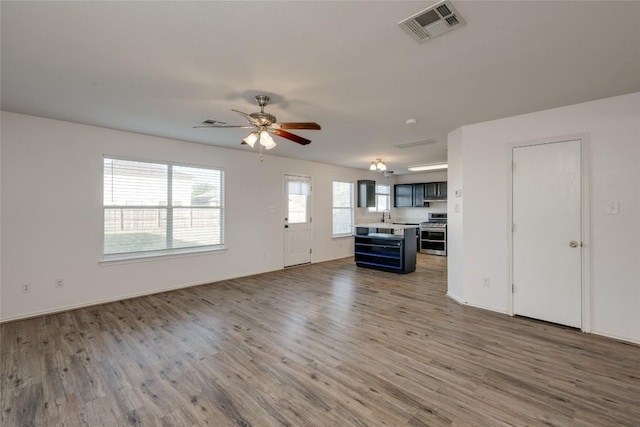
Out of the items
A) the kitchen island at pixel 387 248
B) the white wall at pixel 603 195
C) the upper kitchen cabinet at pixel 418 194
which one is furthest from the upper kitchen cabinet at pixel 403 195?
the white wall at pixel 603 195

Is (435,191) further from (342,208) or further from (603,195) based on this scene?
(603,195)

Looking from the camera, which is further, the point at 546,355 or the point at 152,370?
the point at 546,355

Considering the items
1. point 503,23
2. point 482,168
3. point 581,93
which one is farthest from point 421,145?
point 503,23

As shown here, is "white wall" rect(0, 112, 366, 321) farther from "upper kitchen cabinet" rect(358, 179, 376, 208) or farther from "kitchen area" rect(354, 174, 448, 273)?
"upper kitchen cabinet" rect(358, 179, 376, 208)

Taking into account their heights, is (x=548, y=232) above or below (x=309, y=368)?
above

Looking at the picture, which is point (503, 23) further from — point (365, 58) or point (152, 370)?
point (152, 370)

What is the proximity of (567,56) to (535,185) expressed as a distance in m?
1.73

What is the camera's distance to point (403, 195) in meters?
9.55

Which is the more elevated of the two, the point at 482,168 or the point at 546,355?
the point at 482,168

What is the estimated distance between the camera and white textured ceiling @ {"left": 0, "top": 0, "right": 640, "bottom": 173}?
1731 mm

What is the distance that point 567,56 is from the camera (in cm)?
221

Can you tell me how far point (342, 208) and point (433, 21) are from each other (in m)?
6.28

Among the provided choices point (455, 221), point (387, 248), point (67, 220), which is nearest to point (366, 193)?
point (387, 248)

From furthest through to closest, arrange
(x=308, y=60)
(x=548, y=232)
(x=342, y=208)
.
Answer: (x=342, y=208)
(x=548, y=232)
(x=308, y=60)
